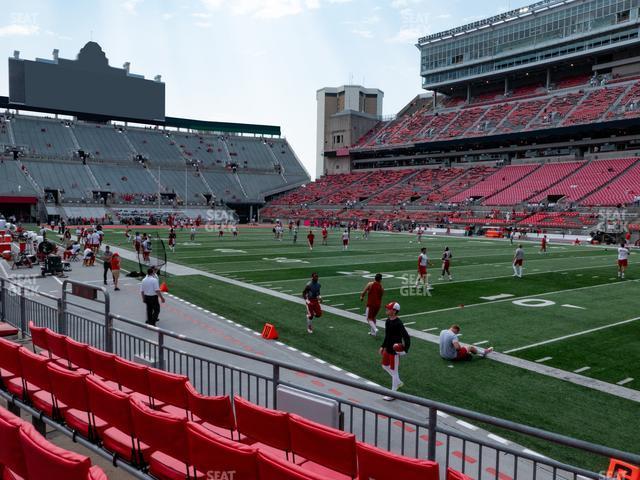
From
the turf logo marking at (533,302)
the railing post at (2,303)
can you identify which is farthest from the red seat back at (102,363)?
the turf logo marking at (533,302)

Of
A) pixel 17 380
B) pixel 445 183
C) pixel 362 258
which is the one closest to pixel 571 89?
pixel 445 183

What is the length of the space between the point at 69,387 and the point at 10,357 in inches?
62.8

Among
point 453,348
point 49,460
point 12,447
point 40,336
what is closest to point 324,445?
point 49,460

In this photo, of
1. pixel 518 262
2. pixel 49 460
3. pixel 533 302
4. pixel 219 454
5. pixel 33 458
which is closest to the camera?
pixel 49 460

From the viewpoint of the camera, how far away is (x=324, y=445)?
3914mm

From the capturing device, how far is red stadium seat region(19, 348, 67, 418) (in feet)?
17.8

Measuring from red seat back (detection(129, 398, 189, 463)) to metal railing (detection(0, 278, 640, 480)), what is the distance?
1272 mm

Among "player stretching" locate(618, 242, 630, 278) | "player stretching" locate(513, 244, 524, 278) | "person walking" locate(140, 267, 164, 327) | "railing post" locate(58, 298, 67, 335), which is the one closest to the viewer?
"railing post" locate(58, 298, 67, 335)

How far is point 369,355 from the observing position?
34.7ft

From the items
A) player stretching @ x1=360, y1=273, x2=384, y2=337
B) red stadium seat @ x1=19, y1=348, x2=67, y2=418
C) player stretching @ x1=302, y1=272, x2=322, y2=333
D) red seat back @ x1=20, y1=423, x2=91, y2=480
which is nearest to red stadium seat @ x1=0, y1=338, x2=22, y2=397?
red stadium seat @ x1=19, y1=348, x2=67, y2=418

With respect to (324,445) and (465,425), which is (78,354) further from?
(465,425)

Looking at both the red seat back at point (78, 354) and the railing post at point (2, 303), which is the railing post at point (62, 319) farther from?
the railing post at point (2, 303)

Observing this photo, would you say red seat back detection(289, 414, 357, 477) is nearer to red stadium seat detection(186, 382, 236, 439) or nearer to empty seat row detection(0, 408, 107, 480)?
red stadium seat detection(186, 382, 236, 439)

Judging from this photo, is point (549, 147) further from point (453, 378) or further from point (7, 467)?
point (7, 467)
